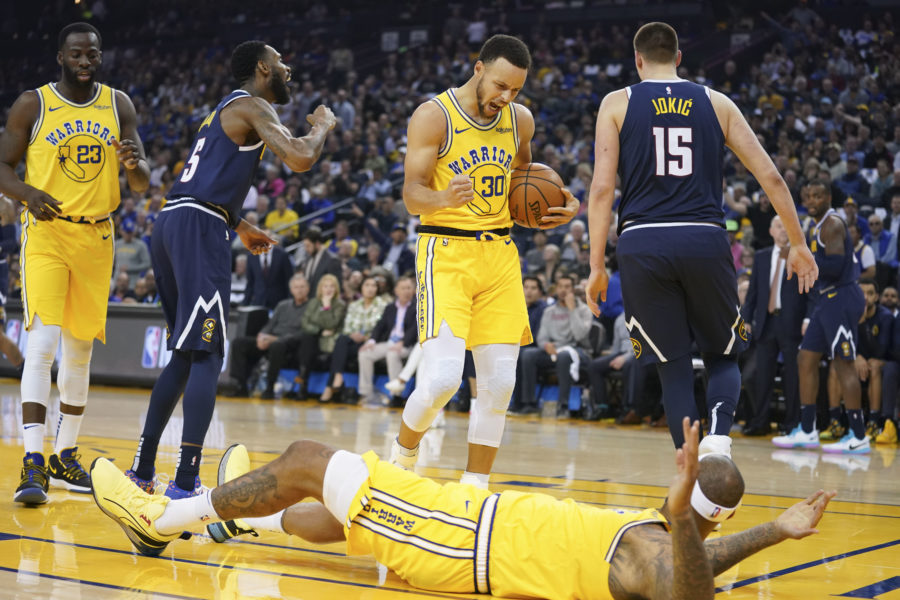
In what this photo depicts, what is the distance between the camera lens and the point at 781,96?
18984mm

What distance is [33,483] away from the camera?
4.96 meters

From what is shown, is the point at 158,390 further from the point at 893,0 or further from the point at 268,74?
the point at 893,0

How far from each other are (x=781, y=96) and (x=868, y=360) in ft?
32.7

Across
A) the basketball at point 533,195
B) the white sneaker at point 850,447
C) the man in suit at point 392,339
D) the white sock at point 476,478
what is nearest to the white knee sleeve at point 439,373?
the white sock at point 476,478

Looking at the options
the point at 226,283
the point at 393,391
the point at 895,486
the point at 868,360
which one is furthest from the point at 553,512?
the point at 393,391

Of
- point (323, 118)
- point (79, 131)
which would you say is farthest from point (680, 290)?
point (79, 131)

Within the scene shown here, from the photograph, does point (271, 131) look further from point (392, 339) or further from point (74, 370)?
point (392, 339)

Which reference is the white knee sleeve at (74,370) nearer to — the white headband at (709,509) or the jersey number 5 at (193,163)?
the jersey number 5 at (193,163)

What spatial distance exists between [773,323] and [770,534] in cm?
755

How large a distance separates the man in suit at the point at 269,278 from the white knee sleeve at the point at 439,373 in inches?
380

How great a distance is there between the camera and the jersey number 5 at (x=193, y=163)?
4.86 meters

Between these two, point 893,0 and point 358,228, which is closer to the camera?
point 358,228

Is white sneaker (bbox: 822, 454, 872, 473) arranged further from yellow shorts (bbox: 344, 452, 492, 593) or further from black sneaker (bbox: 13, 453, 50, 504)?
black sneaker (bbox: 13, 453, 50, 504)

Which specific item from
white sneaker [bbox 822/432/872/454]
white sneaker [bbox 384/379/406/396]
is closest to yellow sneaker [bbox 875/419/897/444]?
white sneaker [bbox 822/432/872/454]
